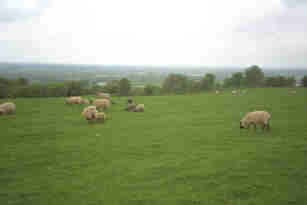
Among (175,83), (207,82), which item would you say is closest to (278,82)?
(207,82)

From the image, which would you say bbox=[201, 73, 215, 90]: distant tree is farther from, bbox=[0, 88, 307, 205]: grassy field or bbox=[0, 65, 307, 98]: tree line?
bbox=[0, 88, 307, 205]: grassy field

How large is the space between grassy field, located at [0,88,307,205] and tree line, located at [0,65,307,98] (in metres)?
54.2

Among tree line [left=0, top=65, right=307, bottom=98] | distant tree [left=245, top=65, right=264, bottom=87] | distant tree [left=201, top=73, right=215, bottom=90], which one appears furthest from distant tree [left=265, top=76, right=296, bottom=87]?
distant tree [left=201, top=73, right=215, bottom=90]

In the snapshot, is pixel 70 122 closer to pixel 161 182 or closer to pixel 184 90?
pixel 161 182

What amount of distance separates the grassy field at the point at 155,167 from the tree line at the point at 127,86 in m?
54.2

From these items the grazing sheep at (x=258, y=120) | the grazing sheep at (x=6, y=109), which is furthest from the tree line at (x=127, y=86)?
the grazing sheep at (x=258, y=120)

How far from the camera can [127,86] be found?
82.4 meters

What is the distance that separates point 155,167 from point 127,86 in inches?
2916

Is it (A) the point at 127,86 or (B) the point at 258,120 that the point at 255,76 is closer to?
(A) the point at 127,86

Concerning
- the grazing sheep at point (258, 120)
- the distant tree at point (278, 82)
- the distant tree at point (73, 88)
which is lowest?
the grazing sheep at point (258, 120)

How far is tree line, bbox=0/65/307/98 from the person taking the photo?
209 ft

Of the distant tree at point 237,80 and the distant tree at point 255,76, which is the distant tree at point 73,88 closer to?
the distant tree at point 237,80

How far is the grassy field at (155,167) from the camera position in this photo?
24.2 ft

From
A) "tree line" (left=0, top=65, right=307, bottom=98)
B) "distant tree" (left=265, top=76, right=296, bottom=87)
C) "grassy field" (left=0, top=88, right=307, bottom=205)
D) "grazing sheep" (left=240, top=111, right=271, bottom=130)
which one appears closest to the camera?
"grassy field" (left=0, top=88, right=307, bottom=205)
